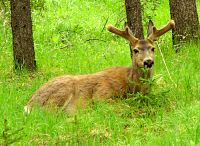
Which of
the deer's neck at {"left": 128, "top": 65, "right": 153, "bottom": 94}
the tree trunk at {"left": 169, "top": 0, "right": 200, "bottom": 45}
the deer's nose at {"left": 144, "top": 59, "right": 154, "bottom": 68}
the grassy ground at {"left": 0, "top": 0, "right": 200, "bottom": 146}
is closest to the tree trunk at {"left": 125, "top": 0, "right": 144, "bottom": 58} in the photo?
the grassy ground at {"left": 0, "top": 0, "right": 200, "bottom": 146}

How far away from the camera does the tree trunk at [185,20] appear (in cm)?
1121

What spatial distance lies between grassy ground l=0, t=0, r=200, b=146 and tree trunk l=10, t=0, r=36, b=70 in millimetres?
243

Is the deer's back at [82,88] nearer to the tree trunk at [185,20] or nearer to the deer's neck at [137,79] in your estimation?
the deer's neck at [137,79]

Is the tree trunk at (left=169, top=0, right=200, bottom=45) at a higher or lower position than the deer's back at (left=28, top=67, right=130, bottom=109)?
higher

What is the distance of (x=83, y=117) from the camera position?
7.55 meters

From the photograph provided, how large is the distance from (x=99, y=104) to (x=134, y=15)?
274cm

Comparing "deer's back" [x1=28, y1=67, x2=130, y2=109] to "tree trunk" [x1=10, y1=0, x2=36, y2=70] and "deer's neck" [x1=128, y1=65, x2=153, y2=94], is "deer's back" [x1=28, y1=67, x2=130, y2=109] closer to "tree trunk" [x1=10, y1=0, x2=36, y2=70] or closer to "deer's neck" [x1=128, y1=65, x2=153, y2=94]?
"deer's neck" [x1=128, y1=65, x2=153, y2=94]

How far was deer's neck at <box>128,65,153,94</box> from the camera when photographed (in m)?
8.29

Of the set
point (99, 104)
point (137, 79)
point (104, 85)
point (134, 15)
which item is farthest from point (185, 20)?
point (99, 104)

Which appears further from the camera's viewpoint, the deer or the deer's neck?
the deer

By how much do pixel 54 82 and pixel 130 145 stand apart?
9.39 ft

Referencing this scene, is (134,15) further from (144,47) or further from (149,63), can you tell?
(149,63)

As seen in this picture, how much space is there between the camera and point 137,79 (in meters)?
8.73

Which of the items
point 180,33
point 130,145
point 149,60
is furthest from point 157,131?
point 180,33
